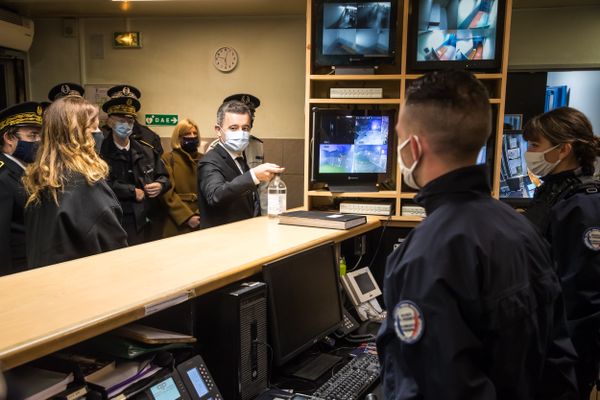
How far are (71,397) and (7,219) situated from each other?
1749mm

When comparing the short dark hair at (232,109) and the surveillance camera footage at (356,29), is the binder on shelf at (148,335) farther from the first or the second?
the surveillance camera footage at (356,29)

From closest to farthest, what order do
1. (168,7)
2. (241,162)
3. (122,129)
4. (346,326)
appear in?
(346,326) → (241,162) → (122,129) → (168,7)

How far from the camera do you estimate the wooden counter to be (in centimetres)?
96

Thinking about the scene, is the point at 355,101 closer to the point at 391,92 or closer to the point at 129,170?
the point at 391,92

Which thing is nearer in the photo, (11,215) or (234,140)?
(11,215)

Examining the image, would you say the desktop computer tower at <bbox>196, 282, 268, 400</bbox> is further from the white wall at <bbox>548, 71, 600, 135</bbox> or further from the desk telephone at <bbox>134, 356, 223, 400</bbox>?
the white wall at <bbox>548, 71, 600, 135</bbox>

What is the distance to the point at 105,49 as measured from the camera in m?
4.99

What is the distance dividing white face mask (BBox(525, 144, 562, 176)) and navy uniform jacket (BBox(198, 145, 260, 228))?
1291 mm

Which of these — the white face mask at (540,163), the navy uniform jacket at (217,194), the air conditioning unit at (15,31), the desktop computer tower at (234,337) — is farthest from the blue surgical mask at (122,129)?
the white face mask at (540,163)

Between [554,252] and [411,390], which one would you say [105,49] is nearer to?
[554,252]

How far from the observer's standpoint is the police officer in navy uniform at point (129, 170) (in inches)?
140

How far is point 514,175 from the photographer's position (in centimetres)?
316

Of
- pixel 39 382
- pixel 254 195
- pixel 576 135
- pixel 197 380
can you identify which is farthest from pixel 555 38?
pixel 39 382

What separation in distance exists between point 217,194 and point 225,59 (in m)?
2.72
